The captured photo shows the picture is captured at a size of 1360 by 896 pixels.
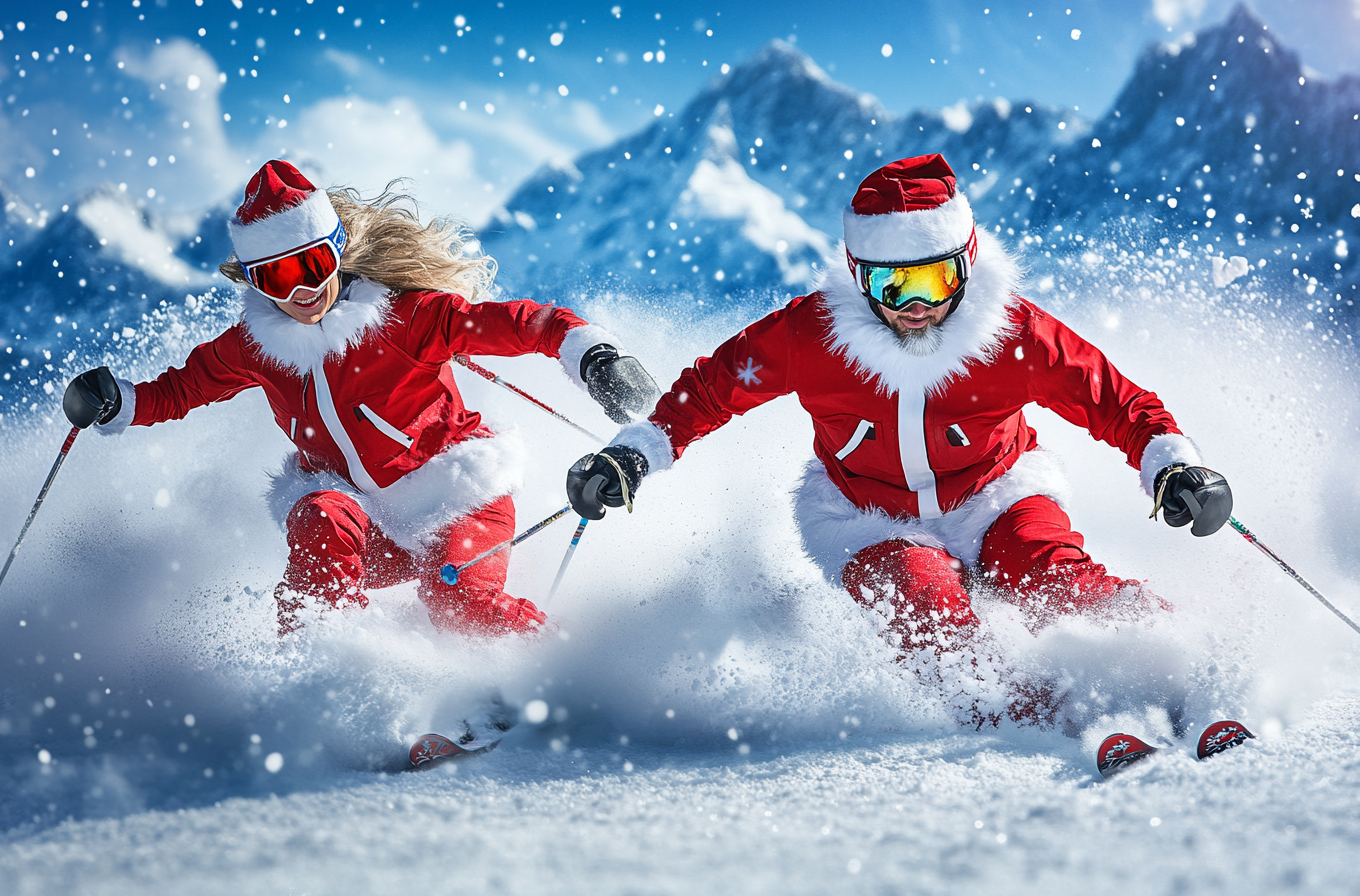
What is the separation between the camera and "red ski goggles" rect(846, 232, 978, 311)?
1935 mm

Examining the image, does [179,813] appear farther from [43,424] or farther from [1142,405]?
[43,424]

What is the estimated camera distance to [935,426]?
2.12 metres

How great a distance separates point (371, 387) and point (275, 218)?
0.50 m

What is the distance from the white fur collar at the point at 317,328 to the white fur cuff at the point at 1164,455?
6.53ft

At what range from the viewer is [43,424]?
471 centimetres

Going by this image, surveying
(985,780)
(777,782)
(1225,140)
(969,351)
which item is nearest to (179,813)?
(777,782)

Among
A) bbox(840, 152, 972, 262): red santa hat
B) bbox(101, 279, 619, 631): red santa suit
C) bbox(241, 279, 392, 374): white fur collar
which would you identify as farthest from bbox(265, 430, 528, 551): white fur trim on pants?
bbox(840, 152, 972, 262): red santa hat

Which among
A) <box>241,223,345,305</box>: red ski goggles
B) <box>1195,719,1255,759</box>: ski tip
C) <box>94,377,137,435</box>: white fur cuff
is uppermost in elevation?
<box>241,223,345,305</box>: red ski goggles

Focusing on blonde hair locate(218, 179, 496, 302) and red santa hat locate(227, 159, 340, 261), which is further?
blonde hair locate(218, 179, 496, 302)

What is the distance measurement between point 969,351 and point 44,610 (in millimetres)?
3239

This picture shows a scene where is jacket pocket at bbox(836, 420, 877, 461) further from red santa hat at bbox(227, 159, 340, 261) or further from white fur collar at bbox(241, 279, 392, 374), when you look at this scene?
red santa hat at bbox(227, 159, 340, 261)

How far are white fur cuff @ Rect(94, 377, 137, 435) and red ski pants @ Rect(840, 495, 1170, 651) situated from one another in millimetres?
2231

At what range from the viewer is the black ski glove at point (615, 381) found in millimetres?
2246

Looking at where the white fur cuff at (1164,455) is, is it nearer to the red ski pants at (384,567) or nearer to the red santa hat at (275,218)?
the red ski pants at (384,567)
